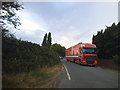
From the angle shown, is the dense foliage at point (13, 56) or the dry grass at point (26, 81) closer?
the dry grass at point (26, 81)

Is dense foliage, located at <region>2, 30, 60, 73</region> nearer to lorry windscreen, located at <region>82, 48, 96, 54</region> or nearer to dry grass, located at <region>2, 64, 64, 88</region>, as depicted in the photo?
dry grass, located at <region>2, 64, 64, 88</region>

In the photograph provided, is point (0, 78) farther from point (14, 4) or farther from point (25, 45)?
point (14, 4)

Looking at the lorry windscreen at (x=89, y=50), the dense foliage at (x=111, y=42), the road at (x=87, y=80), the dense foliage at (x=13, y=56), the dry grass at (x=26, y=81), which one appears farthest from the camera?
the lorry windscreen at (x=89, y=50)

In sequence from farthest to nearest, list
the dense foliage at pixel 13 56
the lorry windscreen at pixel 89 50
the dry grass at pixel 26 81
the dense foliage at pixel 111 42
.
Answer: the lorry windscreen at pixel 89 50 < the dense foliage at pixel 111 42 < the dense foliage at pixel 13 56 < the dry grass at pixel 26 81

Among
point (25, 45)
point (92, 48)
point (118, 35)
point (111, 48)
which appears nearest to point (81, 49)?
point (92, 48)

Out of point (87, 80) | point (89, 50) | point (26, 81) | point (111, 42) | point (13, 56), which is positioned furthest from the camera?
point (89, 50)

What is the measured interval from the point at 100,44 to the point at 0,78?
2293 centimetres

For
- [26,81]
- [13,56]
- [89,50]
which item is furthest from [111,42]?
[26,81]

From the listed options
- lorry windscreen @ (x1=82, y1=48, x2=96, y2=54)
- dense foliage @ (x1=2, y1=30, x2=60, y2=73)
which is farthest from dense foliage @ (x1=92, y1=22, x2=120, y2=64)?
dense foliage @ (x1=2, y1=30, x2=60, y2=73)

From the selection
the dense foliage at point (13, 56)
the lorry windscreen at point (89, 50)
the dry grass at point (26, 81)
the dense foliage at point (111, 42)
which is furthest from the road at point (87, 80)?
the lorry windscreen at point (89, 50)

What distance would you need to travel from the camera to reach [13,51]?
37.8ft

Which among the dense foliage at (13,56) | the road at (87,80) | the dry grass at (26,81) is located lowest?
the road at (87,80)

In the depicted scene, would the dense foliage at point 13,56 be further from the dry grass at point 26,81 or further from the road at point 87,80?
the road at point 87,80

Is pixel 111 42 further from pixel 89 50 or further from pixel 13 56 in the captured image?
pixel 13 56
